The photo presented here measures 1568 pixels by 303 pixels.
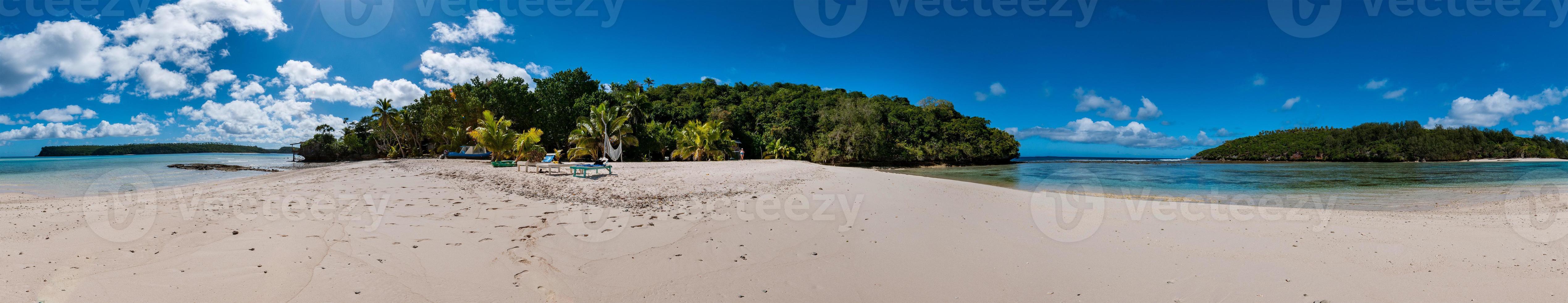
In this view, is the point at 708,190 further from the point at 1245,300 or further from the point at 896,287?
the point at 1245,300

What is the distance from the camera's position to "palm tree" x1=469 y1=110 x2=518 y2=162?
85.1 feet

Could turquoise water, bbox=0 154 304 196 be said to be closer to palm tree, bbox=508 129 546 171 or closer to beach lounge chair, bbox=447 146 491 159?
beach lounge chair, bbox=447 146 491 159

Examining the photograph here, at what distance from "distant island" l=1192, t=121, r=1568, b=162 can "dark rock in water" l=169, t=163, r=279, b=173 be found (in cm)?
7736

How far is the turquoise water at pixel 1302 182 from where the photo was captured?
11242 millimetres

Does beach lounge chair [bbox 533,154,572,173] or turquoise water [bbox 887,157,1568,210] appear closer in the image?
turquoise water [bbox 887,157,1568,210]

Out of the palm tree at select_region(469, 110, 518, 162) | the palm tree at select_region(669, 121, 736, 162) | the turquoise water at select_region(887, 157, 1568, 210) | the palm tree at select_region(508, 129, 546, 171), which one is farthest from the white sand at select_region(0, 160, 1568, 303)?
the palm tree at select_region(669, 121, 736, 162)

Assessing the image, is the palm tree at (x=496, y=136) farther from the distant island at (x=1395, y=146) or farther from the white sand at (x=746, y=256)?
the distant island at (x=1395, y=146)

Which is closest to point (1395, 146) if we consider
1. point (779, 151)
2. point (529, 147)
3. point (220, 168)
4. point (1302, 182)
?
point (1302, 182)

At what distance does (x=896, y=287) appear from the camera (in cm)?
400

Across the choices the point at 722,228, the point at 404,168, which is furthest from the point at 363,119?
the point at 722,228

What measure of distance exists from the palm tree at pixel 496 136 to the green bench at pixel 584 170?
12.7 m

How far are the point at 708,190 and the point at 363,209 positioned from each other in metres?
5.60

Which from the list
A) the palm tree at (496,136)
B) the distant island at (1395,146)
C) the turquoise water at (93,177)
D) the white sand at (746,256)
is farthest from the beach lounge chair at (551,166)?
the distant island at (1395,146)

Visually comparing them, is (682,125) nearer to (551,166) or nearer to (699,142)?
(699,142)
